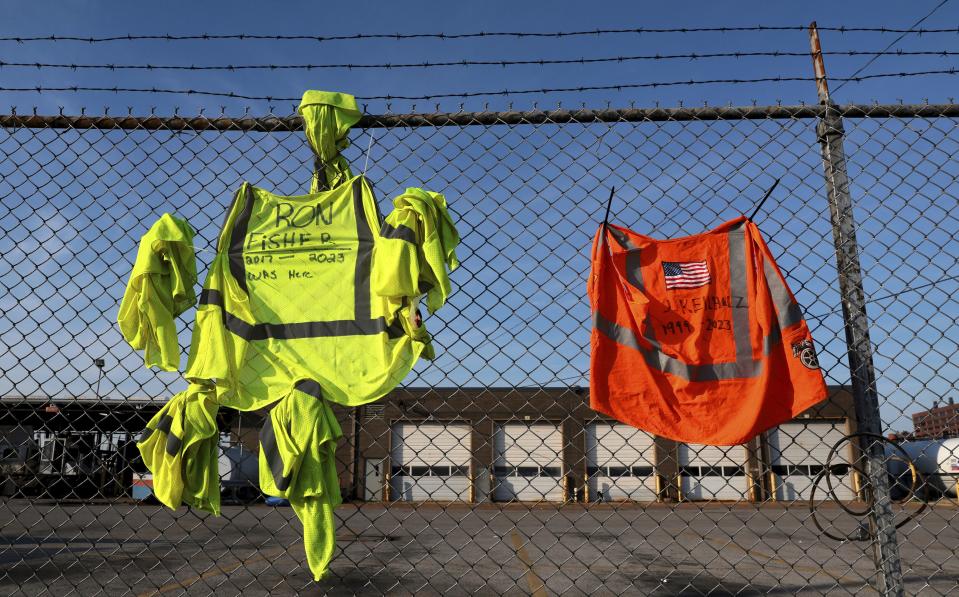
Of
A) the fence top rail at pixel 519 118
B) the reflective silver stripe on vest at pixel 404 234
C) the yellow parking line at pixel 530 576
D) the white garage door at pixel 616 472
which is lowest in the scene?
the white garage door at pixel 616 472

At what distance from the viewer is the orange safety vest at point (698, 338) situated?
2740 mm

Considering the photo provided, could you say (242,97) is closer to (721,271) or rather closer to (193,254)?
(193,254)

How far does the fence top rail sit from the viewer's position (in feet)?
9.74

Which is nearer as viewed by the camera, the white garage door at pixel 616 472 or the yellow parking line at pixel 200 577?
the yellow parking line at pixel 200 577

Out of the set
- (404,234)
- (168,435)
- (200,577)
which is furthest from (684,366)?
(200,577)

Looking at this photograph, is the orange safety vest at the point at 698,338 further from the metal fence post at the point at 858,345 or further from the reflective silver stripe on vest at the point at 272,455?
the reflective silver stripe on vest at the point at 272,455

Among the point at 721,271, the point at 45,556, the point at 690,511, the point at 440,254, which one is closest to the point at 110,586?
the point at 45,556

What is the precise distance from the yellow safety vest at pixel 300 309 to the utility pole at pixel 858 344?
1.90m

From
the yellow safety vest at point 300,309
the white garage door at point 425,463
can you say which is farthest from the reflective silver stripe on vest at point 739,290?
the white garage door at point 425,463

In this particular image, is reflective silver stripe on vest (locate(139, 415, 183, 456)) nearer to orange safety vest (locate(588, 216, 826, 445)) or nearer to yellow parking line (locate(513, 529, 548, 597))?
orange safety vest (locate(588, 216, 826, 445))

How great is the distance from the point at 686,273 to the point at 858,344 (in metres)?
0.79

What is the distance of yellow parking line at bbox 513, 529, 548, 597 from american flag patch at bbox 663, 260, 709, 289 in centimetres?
374

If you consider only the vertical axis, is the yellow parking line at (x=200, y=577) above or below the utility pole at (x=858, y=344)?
below

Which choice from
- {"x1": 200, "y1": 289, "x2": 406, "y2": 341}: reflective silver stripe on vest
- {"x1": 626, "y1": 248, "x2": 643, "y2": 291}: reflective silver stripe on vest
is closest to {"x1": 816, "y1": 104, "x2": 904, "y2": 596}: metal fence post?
{"x1": 626, "y1": 248, "x2": 643, "y2": 291}: reflective silver stripe on vest
